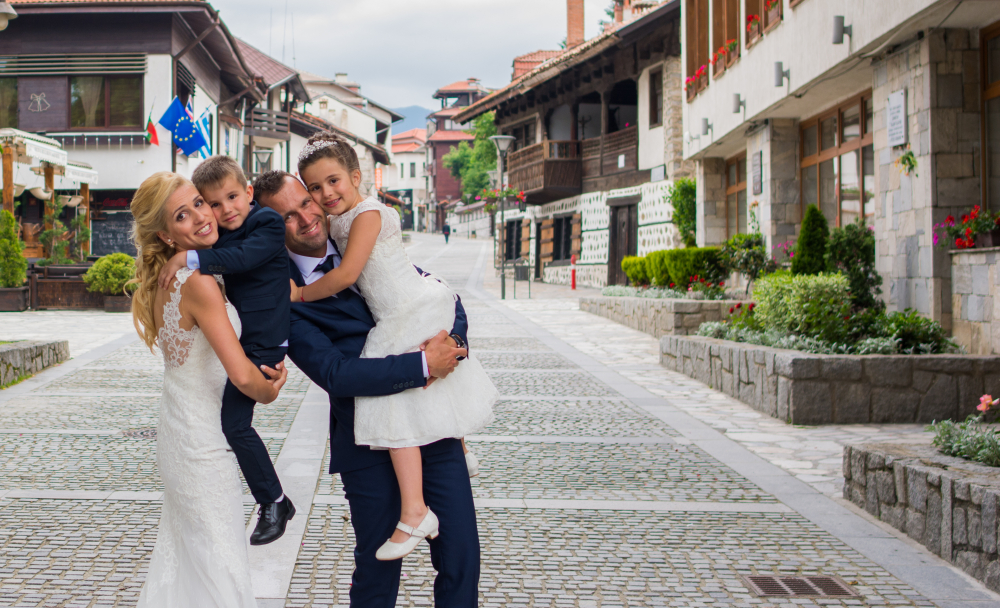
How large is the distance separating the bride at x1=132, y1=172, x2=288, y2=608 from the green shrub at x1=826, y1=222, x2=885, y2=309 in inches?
353

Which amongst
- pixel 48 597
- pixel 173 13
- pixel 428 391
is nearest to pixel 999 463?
pixel 428 391

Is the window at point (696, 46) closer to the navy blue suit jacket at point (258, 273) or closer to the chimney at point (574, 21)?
the navy blue suit jacket at point (258, 273)

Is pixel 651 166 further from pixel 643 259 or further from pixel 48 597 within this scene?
pixel 48 597

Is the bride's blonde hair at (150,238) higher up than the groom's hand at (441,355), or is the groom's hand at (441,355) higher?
the bride's blonde hair at (150,238)

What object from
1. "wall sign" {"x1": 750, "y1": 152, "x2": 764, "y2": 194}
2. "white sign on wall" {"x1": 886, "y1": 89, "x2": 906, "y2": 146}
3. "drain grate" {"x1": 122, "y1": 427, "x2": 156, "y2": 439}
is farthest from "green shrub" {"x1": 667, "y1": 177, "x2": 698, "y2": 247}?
"drain grate" {"x1": 122, "y1": 427, "x2": 156, "y2": 439}

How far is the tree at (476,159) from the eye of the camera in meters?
51.0

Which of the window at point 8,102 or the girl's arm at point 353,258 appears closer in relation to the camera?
the girl's arm at point 353,258

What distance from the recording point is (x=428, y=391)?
2.53 m

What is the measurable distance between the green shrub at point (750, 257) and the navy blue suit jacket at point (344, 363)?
41.5 ft

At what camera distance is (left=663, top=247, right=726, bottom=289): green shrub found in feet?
53.4

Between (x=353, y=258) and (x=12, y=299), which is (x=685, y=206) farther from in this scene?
(x=353, y=258)

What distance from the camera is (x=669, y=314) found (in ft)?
44.4

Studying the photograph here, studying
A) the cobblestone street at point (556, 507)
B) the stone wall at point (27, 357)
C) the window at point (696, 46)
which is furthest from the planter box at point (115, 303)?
the window at point (696, 46)

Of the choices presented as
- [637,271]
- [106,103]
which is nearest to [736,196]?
[637,271]
